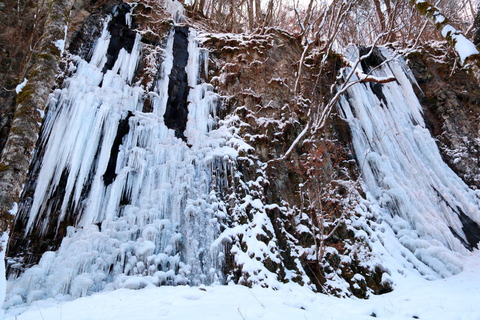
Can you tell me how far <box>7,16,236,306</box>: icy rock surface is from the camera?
4.48 metres

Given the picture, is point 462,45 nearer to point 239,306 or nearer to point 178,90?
point 239,306

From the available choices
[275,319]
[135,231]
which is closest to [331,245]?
[275,319]

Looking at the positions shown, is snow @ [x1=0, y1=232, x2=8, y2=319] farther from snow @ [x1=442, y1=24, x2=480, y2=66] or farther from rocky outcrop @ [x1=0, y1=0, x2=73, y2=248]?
snow @ [x1=442, y1=24, x2=480, y2=66]

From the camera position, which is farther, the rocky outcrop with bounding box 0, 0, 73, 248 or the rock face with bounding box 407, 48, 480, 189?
the rock face with bounding box 407, 48, 480, 189

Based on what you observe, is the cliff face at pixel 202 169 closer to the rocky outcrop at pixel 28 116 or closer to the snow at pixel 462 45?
the rocky outcrop at pixel 28 116

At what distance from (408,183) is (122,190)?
6.82 meters

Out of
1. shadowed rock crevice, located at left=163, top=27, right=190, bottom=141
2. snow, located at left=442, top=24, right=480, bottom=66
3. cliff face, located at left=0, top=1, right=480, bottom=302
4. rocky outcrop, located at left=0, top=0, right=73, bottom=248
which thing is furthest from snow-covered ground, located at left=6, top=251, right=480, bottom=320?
shadowed rock crevice, located at left=163, top=27, right=190, bottom=141

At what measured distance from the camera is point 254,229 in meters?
5.50

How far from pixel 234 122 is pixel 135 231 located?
340cm

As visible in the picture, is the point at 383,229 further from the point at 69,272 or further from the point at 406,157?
the point at 69,272

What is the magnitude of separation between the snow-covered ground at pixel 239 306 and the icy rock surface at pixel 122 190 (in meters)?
0.59

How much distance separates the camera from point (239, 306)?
10.5 ft

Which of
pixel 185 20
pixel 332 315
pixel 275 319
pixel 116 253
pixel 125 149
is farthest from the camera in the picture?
pixel 185 20

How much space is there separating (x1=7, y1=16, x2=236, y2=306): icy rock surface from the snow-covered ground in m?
0.59
